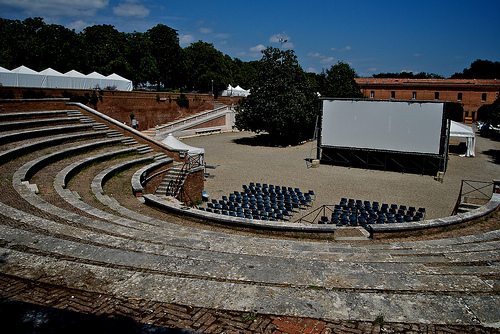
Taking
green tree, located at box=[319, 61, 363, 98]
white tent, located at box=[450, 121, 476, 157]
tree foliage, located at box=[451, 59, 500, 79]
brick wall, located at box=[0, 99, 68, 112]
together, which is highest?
tree foliage, located at box=[451, 59, 500, 79]

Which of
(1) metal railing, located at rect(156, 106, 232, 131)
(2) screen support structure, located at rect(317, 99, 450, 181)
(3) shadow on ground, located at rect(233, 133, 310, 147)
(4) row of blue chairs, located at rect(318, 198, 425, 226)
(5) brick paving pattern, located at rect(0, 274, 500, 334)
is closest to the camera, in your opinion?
(5) brick paving pattern, located at rect(0, 274, 500, 334)

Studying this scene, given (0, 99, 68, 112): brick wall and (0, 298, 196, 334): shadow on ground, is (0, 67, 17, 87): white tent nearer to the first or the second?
(0, 99, 68, 112): brick wall

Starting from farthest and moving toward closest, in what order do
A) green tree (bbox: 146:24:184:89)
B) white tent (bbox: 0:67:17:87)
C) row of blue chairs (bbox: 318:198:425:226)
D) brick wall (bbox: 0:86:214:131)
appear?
1. green tree (bbox: 146:24:184:89)
2. brick wall (bbox: 0:86:214:131)
3. white tent (bbox: 0:67:17:87)
4. row of blue chairs (bbox: 318:198:425:226)

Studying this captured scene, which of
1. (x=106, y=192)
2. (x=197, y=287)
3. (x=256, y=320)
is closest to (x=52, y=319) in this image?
(x=197, y=287)

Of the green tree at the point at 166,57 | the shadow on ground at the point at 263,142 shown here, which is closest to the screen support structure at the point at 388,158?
the shadow on ground at the point at 263,142

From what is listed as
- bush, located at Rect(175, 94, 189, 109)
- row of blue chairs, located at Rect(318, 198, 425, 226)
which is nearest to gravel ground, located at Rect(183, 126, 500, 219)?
row of blue chairs, located at Rect(318, 198, 425, 226)

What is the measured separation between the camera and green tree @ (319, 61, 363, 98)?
51125mm

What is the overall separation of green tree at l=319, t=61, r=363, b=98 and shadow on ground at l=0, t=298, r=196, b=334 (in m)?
50.0

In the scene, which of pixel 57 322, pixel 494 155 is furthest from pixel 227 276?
pixel 494 155

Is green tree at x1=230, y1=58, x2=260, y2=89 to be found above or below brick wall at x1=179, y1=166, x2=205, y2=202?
above

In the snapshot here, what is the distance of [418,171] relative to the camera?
24828mm

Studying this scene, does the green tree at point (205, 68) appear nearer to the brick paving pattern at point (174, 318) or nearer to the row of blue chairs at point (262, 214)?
the row of blue chairs at point (262, 214)

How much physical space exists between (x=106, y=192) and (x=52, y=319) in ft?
37.0

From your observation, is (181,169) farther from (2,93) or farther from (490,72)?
(490,72)
